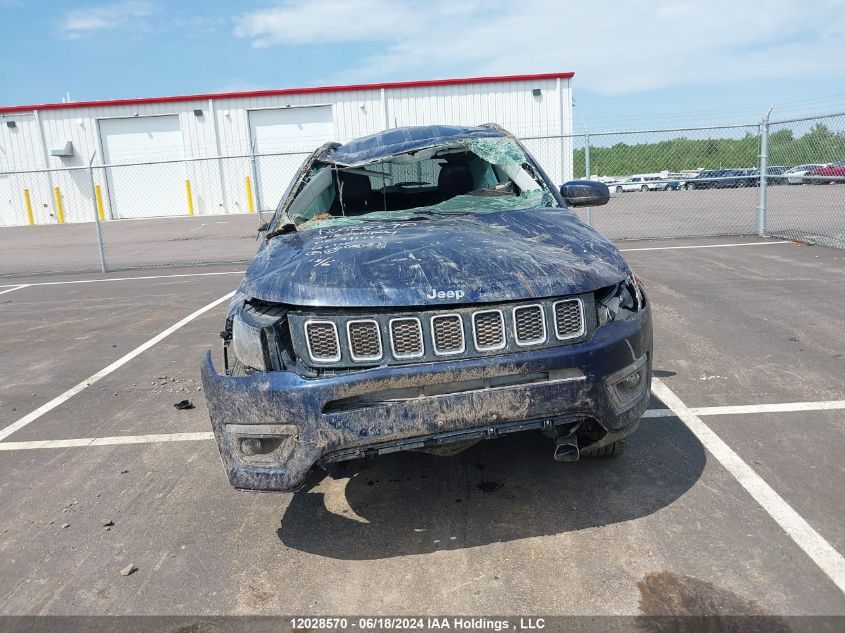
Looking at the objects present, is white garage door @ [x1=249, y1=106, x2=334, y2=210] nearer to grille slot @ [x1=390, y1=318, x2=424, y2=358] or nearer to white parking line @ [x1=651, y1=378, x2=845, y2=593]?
white parking line @ [x1=651, y1=378, x2=845, y2=593]

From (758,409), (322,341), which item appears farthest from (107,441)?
(758,409)

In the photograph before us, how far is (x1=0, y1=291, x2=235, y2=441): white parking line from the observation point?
4766 millimetres

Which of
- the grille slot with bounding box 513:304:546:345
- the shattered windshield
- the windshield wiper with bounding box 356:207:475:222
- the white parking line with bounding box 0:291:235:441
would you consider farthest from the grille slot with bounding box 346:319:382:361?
the white parking line with bounding box 0:291:235:441

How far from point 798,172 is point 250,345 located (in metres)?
12.6

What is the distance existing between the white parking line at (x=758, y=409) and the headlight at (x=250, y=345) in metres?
2.44

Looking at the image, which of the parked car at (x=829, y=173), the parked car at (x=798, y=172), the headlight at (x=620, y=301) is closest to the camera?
the headlight at (x=620, y=301)

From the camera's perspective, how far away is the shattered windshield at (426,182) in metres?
4.23

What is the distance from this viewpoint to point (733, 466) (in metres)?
3.42

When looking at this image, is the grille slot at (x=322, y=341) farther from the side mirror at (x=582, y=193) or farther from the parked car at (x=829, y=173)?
the parked car at (x=829, y=173)

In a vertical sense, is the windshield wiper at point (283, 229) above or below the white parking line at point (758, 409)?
above

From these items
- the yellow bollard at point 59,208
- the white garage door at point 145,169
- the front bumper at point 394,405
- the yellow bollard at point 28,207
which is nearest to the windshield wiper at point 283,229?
the front bumper at point 394,405

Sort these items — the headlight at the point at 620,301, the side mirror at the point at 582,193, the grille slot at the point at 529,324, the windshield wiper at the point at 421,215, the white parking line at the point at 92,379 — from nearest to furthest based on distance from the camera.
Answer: the grille slot at the point at 529,324, the headlight at the point at 620,301, the windshield wiper at the point at 421,215, the side mirror at the point at 582,193, the white parking line at the point at 92,379

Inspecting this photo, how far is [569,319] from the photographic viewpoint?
8.98ft

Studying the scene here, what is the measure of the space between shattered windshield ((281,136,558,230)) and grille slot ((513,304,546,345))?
5.14 feet
